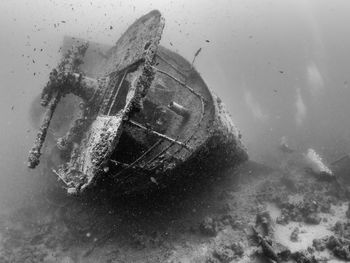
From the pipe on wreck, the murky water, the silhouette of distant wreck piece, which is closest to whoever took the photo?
the silhouette of distant wreck piece

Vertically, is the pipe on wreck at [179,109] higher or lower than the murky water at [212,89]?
higher

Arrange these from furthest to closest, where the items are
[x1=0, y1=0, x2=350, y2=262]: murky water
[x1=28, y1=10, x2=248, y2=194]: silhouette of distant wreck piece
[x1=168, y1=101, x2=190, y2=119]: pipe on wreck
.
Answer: [x1=0, y1=0, x2=350, y2=262]: murky water
[x1=168, y1=101, x2=190, y2=119]: pipe on wreck
[x1=28, y1=10, x2=248, y2=194]: silhouette of distant wreck piece

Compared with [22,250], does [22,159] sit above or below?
below

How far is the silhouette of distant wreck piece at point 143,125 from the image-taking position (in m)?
6.21

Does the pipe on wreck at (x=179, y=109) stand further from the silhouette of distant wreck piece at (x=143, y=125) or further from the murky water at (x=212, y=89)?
the murky water at (x=212, y=89)

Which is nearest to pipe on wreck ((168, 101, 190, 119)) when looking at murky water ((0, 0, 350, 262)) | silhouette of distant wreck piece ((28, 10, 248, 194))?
silhouette of distant wreck piece ((28, 10, 248, 194))

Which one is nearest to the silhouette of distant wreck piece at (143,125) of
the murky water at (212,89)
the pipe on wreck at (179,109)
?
the pipe on wreck at (179,109)

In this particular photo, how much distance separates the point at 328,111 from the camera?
82.3 feet

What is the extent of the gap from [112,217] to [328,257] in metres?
5.85

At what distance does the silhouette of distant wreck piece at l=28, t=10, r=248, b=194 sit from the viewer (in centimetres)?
621

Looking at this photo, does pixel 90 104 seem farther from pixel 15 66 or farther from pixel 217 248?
pixel 15 66

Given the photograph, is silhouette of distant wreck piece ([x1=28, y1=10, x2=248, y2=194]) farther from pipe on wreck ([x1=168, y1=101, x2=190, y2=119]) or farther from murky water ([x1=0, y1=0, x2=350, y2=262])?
murky water ([x1=0, y1=0, x2=350, y2=262])

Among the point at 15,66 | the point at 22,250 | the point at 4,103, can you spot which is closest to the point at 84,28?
the point at 15,66

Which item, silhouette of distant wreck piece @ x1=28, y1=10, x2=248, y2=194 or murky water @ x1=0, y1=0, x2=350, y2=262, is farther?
murky water @ x1=0, y1=0, x2=350, y2=262
